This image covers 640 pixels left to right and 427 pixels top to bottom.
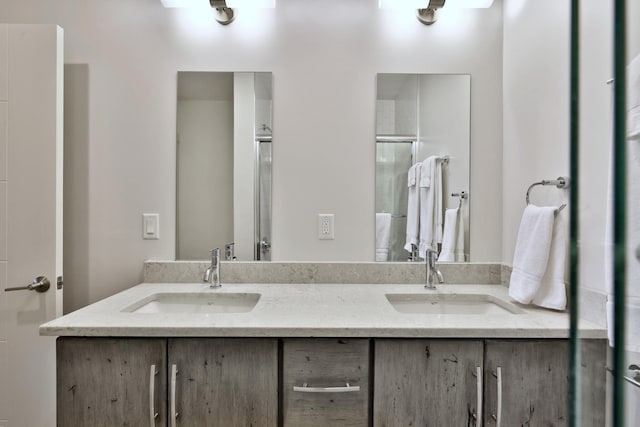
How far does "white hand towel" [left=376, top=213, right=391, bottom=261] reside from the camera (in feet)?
5.29

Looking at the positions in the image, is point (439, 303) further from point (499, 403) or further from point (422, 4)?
point (422, 4)

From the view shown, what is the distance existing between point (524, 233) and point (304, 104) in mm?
1005

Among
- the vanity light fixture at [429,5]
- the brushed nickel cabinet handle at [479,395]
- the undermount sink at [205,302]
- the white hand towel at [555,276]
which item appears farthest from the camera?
the vanity light fixture at [429,5]

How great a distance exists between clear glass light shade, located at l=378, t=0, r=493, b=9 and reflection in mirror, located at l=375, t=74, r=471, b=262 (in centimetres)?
28

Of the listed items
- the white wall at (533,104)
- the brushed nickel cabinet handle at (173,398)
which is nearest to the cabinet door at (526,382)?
the white wall at (533,104)

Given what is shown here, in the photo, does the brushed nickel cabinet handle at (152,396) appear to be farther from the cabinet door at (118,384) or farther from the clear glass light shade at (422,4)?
the clear glass light shade at (422,4)

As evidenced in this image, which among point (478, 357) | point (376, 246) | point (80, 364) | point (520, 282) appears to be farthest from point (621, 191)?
point (376, 246)

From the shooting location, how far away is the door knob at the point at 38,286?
1.42m

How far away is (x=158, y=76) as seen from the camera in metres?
1.61

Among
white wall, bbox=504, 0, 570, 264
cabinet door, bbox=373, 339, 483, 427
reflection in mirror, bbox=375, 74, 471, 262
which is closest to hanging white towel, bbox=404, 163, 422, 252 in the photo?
reflection in mirror, bbox=375, 74, 471, 262

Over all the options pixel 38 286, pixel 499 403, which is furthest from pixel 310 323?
pixel 38 286

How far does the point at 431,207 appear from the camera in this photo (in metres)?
1.61

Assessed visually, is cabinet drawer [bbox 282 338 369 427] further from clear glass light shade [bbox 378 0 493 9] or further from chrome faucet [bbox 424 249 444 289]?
clear glass light shade [bbox 378 0 493 9]

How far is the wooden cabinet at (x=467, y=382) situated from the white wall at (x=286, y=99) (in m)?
0.65
